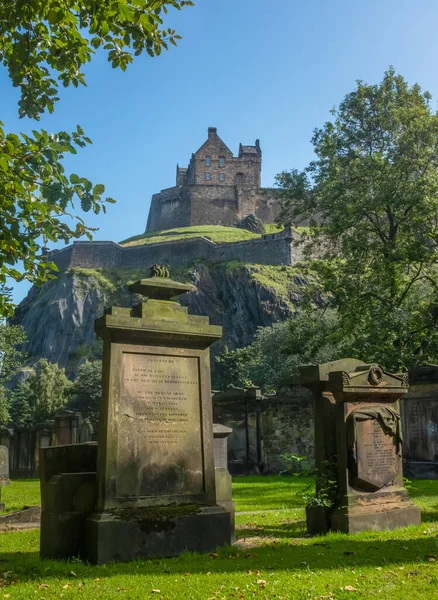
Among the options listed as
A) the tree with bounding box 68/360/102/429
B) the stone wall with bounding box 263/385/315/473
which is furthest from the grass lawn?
the tree with bounding box 68/360/102/429

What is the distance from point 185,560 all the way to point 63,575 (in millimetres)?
1220

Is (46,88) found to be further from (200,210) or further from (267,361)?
(200,210)

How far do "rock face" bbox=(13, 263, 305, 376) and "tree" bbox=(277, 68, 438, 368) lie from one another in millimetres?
46180

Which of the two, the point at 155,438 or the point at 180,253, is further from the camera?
the point at 180,253

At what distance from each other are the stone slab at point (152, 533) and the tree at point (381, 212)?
531 inches

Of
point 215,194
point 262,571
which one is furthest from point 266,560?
point 215,194

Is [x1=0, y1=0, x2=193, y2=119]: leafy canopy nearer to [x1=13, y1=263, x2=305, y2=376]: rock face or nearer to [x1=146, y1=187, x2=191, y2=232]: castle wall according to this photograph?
[x1=13, y1=263, x2=305, y2=376]: rock face

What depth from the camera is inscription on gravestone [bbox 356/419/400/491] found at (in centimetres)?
753

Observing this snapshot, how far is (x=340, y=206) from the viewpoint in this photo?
22.1 metres

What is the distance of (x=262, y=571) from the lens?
211 inches

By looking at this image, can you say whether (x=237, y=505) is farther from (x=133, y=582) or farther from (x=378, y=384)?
(x=133, y=582)

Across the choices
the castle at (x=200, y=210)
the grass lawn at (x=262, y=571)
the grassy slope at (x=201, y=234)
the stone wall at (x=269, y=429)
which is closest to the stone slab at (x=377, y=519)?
the grass lawn at (x=262, y=571)

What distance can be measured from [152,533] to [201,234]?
84.5 m

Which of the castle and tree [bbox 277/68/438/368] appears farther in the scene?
the castle
